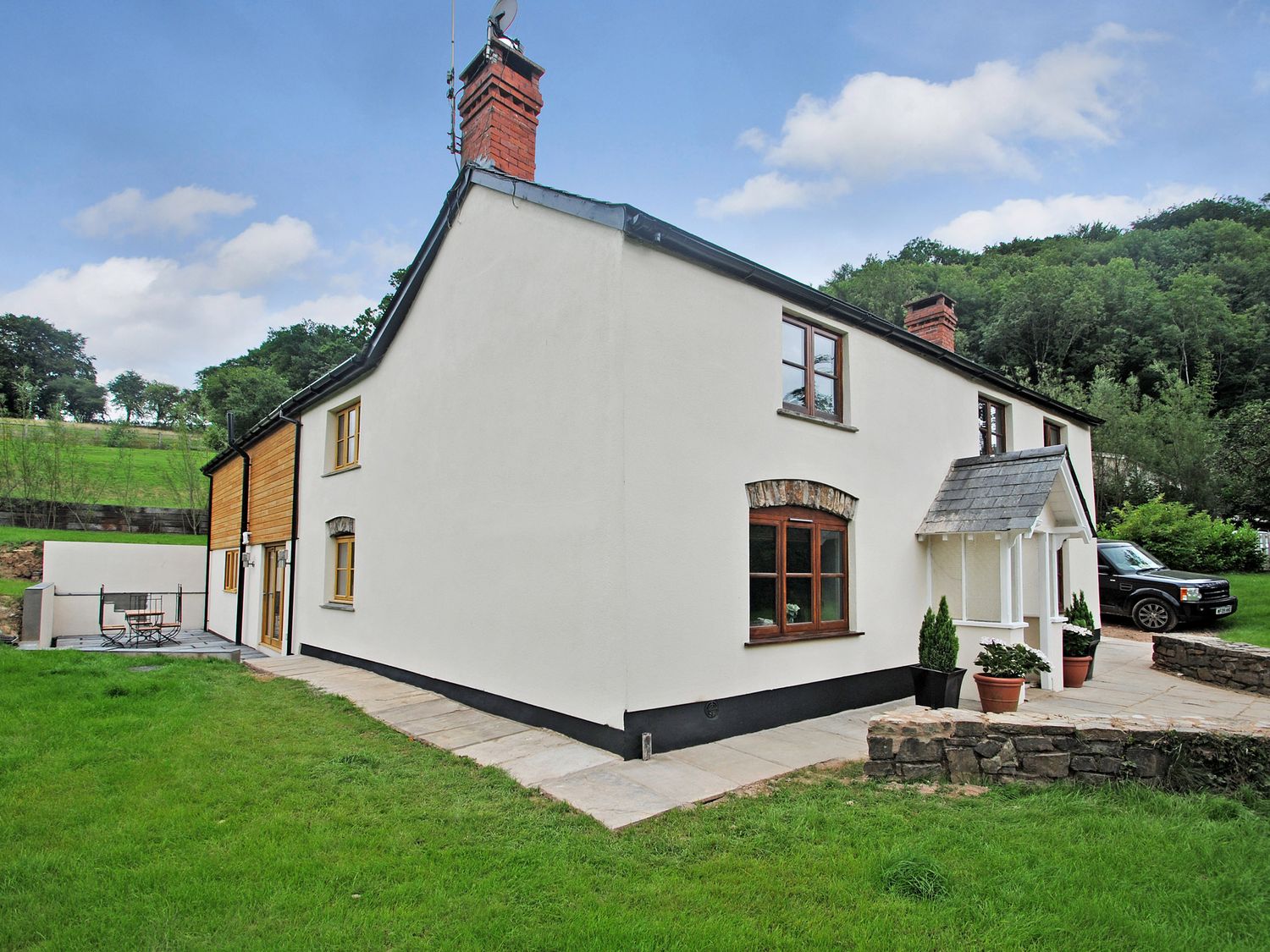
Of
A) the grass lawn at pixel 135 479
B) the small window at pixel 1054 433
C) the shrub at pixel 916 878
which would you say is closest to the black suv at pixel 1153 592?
the small window at pixel 1054 433

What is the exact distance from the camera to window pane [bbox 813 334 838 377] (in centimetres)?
808

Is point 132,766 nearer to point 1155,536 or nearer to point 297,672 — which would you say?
point 297,672

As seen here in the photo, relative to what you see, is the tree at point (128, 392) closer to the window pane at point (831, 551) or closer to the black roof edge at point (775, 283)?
the black roof edge at point (775, 283)

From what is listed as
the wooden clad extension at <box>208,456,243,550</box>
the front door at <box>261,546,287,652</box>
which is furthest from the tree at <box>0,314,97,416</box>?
the front door at <box>261,546,287,652</box>

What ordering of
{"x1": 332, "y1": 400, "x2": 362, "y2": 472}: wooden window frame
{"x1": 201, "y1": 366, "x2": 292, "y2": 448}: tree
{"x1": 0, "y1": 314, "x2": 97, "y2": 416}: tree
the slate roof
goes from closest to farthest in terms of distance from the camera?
the slate roof < {"x1": 332, "y1": 400, "x2": 362, "y2": 472}: wooden window frame < {"x1": 201, "y1": 366, "x2": 292, "y2": 448}: tree < {"x1": 0, "y1": 314, "x2": 97, "y2": 416}: tree

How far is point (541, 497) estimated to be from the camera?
6.64 meters

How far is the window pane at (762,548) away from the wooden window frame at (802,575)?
41mm

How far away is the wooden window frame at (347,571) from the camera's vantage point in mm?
10734

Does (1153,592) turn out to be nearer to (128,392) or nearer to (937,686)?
(937,686)

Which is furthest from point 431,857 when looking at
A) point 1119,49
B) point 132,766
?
point 1119,49

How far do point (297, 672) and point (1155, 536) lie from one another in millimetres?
22568

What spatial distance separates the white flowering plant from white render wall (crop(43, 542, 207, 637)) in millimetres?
19520

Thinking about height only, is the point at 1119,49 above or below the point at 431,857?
above

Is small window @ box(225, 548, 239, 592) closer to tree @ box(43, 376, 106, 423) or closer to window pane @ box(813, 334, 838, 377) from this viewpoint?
window pane @ box(813, 334, 838, 377)
